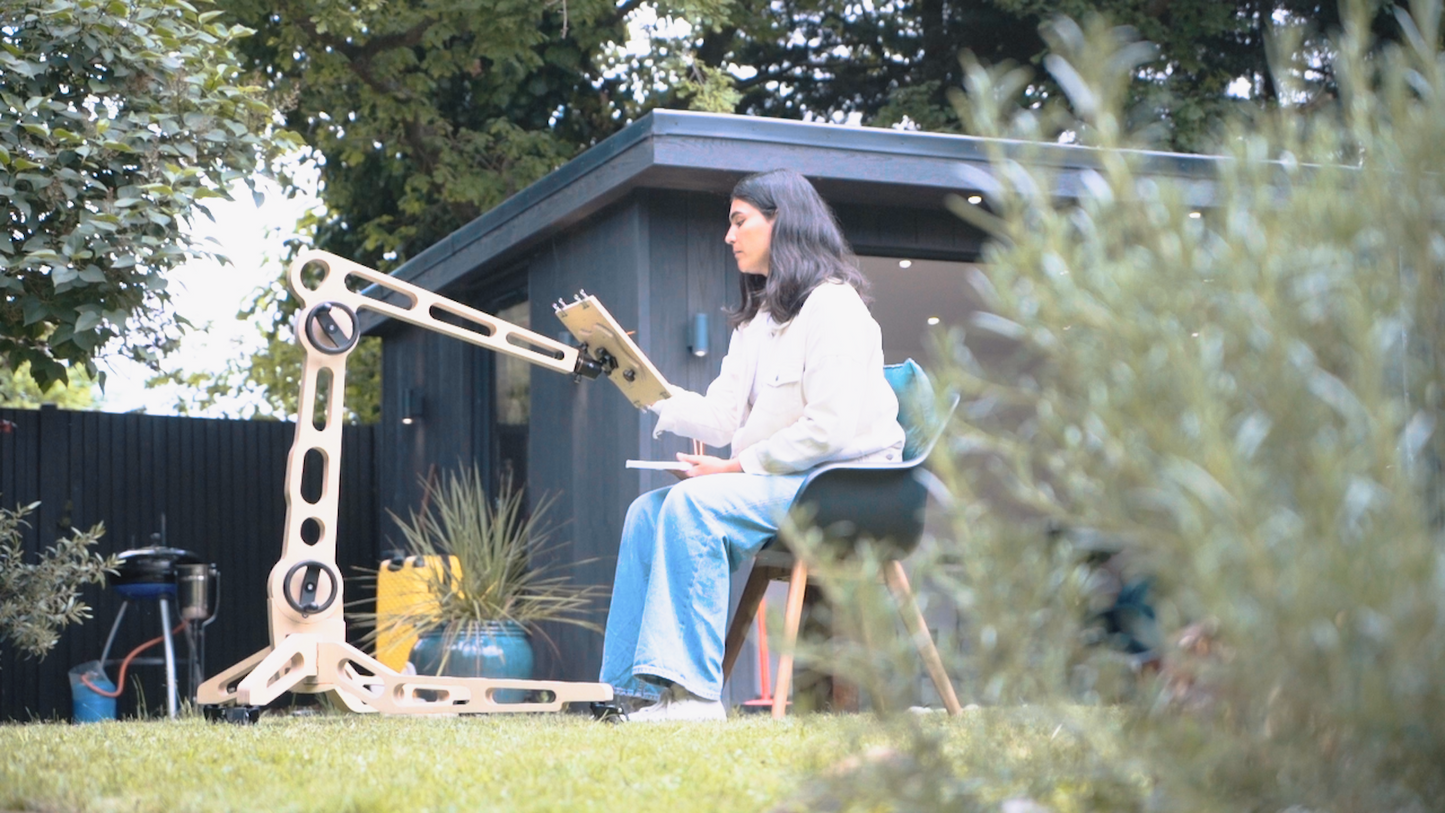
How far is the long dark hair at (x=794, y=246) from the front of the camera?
12.5ft

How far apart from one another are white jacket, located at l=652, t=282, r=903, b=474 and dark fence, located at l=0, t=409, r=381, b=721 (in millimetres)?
5693

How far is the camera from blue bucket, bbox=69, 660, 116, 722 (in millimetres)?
8164

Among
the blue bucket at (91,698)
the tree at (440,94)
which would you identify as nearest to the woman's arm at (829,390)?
the blue bucket at (91,698)

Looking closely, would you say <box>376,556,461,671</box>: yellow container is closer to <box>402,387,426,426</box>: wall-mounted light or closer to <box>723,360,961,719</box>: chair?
<box>402,387,426,426</box>: wall-mounted light

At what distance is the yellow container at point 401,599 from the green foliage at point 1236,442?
14.3ft

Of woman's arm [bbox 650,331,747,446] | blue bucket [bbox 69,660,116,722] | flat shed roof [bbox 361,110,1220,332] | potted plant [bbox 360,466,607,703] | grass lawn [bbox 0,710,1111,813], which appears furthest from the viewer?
blue bucket [bbox 69,660,116,722]

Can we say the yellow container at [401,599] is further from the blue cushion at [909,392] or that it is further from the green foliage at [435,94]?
the green foliage at [435,94]

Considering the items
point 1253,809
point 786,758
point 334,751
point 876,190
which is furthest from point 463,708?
point 1253,809

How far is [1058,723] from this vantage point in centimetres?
135

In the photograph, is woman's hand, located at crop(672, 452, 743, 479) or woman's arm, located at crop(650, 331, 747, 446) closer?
woman's hand, located at crop(672, 452, 743, 479)

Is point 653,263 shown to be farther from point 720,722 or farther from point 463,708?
point 720,722

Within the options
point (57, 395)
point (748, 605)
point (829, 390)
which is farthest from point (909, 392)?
point (57, 395)

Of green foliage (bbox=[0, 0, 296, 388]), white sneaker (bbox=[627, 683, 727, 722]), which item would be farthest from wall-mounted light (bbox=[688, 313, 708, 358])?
white sneaker (bbox=[627, 683, 727, 722])

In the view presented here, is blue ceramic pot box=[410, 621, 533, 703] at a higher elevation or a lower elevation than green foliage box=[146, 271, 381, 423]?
lower
